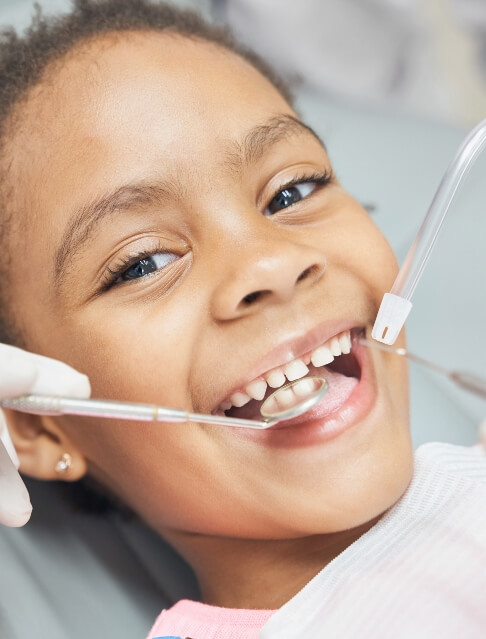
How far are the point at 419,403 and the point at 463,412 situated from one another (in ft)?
0.33

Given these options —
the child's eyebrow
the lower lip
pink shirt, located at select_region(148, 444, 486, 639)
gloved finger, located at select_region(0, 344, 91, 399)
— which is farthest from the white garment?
the child's eyebrow

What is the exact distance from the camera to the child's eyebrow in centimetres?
102

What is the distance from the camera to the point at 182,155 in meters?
1.02

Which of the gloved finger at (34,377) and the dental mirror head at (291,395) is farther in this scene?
the dental mirror head at (291,395)

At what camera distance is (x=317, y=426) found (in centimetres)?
104

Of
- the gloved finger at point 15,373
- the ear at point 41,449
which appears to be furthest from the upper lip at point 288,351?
the ear at point 41,449

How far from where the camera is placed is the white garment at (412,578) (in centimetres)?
93

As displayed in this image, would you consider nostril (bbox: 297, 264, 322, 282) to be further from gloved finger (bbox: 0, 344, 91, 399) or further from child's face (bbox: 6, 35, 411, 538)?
gloved finger (bbox: 0, 344, 91, 399)

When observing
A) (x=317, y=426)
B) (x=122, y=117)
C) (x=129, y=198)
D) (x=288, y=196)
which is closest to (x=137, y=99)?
(x=122, y=117)

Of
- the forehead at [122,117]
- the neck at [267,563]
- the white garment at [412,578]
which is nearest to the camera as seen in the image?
the white garment at [412,578]

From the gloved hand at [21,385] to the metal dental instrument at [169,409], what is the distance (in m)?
0.02

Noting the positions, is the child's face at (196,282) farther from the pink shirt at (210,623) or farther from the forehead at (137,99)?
the pink shirt at (210,623)

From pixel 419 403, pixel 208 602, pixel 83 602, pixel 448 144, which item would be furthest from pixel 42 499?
pixel 448 144

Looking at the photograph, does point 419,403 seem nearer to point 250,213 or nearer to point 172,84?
point 250,213
